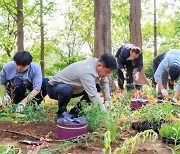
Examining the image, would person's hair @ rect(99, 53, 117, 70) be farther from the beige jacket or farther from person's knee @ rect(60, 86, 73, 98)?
person's knee @ rect(60, 86, 73, 98)

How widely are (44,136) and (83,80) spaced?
0.73 meters

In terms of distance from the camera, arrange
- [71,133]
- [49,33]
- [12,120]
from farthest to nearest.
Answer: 1. [49,33]
2. [12,120]
3. [71,133]

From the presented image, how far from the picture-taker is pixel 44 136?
10.8 feet

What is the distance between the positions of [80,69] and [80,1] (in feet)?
50.2

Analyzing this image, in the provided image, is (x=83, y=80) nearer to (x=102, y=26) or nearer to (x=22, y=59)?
(x=22, y=59)

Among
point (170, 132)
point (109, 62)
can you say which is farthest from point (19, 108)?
point (170, 132)

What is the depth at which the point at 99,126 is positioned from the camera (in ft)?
11.4

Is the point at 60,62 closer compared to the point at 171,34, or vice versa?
the point at 60,62

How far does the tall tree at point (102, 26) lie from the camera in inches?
275

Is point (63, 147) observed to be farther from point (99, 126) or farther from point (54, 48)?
point (54, 48)

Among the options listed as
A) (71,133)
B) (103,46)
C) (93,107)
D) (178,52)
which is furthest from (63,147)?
(103,46)

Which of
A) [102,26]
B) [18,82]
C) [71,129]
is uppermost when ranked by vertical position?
[102,26]

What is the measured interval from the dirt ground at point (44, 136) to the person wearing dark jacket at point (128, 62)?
9.05 feet

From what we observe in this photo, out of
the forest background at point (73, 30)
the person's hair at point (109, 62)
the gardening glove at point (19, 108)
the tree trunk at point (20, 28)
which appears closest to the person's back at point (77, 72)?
the person's hair at point (109, 62)
